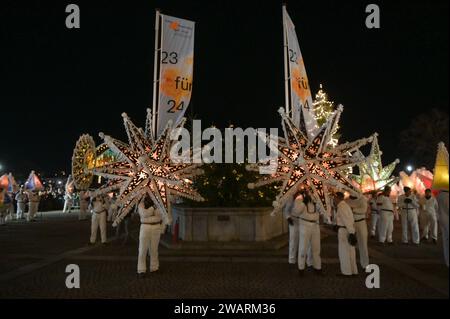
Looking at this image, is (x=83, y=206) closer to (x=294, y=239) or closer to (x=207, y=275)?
(x=207, y=275)

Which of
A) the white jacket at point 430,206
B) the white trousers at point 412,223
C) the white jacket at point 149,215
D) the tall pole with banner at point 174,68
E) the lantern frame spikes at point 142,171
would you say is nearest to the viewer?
the white jacket at point 149,215

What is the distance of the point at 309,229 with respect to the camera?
9.40 metres

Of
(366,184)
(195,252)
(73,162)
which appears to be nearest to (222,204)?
(195,252)

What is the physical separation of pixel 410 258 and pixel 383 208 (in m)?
3.47

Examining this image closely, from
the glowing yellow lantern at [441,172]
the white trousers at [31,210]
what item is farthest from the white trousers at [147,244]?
the white trousers at [31,210]

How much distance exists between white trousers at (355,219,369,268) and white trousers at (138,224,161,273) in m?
4.87

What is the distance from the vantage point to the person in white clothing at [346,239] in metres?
9.12

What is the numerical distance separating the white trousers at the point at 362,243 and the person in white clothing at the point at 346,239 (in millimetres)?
774

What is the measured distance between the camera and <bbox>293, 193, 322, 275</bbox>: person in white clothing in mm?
9320

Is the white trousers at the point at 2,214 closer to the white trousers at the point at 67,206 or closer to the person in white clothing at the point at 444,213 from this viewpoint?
the white trousers at the point at 67,206

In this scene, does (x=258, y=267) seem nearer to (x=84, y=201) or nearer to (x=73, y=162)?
(x=73, y=162)

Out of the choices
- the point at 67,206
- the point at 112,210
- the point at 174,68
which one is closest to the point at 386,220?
the point at 112,210

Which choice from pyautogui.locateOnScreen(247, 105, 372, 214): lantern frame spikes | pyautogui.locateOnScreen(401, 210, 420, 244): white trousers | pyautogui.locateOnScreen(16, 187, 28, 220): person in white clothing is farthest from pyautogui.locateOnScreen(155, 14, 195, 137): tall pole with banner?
pyautogui.locateOnScreen(16, 187, 28, 220): person in white clothing
